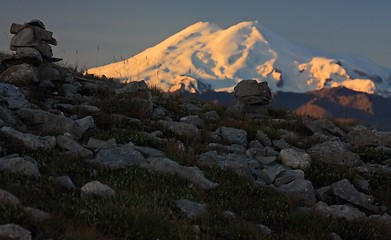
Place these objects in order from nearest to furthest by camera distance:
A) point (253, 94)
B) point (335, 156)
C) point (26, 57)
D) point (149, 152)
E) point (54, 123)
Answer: point (149, 152), point (54, 123), point (335, 156), point (26, 57), point (253, 94)

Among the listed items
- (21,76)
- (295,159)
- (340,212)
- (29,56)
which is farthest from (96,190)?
(29,56)

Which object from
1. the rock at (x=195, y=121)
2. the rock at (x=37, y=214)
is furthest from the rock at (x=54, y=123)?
the rock at (x=37, y=214)

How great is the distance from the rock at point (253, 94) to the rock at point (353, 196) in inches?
419

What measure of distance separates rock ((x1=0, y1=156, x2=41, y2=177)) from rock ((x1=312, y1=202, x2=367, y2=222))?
5.32m

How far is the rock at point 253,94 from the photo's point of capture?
21781 mm

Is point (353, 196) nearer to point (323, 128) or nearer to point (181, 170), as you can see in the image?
point (181, 170)

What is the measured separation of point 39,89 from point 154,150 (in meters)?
6.03

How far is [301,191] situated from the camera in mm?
10727

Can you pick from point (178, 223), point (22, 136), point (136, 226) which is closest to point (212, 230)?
point (178, 223)

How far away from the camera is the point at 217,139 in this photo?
589 inches

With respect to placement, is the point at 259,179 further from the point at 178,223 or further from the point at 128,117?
the point at 128,117

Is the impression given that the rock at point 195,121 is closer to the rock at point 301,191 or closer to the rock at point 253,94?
the rock at point 253,94

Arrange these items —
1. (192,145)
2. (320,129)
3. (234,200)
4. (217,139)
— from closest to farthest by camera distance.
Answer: (234,200), (192,145), (217,139), (320,129)

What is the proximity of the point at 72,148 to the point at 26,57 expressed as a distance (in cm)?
698
